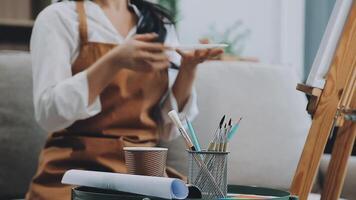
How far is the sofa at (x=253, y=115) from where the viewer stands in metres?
2.13

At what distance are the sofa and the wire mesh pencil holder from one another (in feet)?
3.65

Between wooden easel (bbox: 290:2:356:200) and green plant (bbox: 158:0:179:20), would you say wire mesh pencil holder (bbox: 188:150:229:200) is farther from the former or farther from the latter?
green plant (bbox: 158:0:179:20)

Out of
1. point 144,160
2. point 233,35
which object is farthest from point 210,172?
point 233,35

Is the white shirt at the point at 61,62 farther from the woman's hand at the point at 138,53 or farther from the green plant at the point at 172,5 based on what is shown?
the green plant at the point at 172,5

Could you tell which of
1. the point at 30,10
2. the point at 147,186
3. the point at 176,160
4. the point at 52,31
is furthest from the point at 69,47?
the point at 30,10

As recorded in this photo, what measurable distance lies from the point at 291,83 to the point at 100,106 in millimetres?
933

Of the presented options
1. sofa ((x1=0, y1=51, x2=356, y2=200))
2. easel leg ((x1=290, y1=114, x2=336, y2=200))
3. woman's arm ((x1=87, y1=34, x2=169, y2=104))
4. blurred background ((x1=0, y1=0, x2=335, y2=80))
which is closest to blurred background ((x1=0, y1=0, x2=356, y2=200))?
sofa ((x1=0, y1=51, x2=356, y2=200))

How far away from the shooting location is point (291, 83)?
2355 millimetres

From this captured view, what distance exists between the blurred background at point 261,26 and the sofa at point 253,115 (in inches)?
56.9

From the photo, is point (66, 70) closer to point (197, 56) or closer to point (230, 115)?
point (197, 56)

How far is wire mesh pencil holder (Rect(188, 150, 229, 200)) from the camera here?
3.05 feet

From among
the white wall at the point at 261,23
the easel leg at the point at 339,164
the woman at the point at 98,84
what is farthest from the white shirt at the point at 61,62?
the white wall at the point at 261,23

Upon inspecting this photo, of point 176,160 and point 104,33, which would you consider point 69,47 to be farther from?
point 176,160

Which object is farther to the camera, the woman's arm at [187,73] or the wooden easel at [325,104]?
the woman's arm at [187,73]
